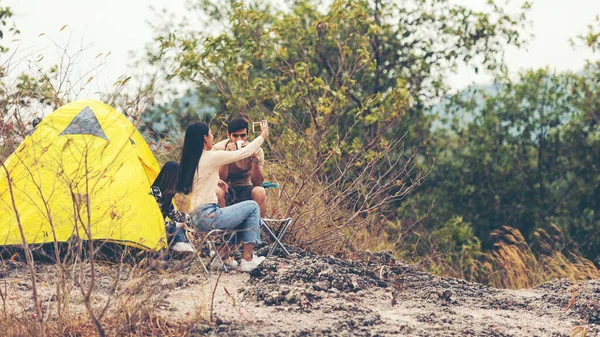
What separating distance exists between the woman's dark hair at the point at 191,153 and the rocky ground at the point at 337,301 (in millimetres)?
629

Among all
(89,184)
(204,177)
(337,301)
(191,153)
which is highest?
(191,153)

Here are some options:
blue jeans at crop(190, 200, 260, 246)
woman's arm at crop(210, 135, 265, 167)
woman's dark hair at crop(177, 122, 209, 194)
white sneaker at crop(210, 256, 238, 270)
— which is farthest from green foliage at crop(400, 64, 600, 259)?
woman's dark hair at crop(177, 122, 209, 194)

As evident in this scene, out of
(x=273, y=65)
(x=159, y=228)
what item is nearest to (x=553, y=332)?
(x=159, y=228)

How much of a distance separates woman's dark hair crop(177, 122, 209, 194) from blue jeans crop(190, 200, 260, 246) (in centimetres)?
23

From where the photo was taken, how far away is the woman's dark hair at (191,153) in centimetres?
716

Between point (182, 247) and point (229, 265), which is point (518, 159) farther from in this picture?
point (182, 247)

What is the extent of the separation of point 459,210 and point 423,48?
293 centimetres

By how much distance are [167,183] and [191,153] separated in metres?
0.38

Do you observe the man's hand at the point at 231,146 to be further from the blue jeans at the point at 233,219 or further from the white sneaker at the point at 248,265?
the white sneaker at the point at 248,265

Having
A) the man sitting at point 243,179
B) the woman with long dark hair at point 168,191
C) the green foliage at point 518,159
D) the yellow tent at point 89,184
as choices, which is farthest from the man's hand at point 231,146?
the green foliage at point 518,159

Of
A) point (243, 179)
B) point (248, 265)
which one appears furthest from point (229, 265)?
point (243, 179)

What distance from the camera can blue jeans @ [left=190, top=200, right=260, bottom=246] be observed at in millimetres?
7086

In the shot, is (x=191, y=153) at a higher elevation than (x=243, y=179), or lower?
higher

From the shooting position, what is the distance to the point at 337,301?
254 inches
